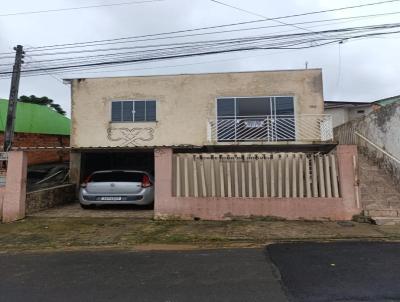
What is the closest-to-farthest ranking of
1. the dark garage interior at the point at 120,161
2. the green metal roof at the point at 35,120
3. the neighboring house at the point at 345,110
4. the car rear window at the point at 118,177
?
the car rear window at the point at 118,177 → the dark garage interior at the point at 120,161 → the green metal roof at the point at 35,120 → the neighboring house at the point at 345,110

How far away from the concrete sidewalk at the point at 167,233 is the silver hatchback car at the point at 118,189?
1.22 m

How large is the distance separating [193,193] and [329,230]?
3575mm

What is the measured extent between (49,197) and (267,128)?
8.16 meters

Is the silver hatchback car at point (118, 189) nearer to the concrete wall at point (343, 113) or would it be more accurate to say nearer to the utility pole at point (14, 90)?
the utility pole at point (14, 90)

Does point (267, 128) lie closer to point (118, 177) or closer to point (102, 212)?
point (118, 177)

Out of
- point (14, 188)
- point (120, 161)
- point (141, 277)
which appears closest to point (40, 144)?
point (120, 161)

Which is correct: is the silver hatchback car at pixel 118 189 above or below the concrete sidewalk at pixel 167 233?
above

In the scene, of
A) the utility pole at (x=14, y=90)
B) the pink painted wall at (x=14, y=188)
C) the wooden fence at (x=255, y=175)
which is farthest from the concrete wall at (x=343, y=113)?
the pink painted wall at (x=14, y=188)

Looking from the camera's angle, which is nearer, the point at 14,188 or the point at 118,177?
the point at 14,188

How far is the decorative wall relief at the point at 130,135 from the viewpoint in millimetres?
16328

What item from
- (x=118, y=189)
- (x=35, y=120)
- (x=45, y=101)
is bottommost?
(x=118, y=189)

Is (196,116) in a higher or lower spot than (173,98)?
lower

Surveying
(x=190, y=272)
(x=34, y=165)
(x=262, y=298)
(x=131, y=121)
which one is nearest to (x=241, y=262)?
(x=190, y=272)

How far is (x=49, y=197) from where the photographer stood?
12875 millimetres
